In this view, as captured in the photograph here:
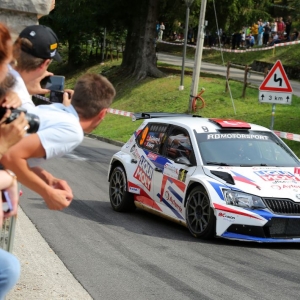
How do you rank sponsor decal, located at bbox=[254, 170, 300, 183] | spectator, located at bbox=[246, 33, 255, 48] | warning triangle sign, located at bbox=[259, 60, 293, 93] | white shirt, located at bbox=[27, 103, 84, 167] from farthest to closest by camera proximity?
spectator, located at bbox=[246, 33, 255, 48], warning triangle sign, located at bbox=[259, 60, 293, 93], sponsor decal, located at bbox=[254, 170, 300, 183], white shirt, located at bbox=[27, 103, 84, 167]

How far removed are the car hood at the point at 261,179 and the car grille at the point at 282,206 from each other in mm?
53

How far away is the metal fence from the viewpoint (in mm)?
6301

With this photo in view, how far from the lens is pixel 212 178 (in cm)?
1169

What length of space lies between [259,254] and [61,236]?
2.50m

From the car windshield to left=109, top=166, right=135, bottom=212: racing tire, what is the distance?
5.75ft

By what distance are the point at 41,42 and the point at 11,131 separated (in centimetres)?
121

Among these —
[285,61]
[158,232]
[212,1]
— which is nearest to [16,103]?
[158,232]

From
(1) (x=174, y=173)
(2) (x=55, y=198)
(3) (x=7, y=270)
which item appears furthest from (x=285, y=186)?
(3) (x=7, y=270)

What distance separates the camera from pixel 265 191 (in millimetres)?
11281

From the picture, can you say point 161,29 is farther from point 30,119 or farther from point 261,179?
point 30,119

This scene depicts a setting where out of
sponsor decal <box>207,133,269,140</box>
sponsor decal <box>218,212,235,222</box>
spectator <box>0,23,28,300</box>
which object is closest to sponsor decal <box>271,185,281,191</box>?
sponsor decal <box>218,212,235,222</box>

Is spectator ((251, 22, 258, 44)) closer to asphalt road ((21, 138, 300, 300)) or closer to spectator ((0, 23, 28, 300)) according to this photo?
asphalt road ((21, 138, 300, 300))

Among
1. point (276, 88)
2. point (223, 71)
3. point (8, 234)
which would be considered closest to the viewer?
point (8, 234)

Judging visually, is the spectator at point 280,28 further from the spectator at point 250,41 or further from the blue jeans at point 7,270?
the blue jeans at point 7,270
